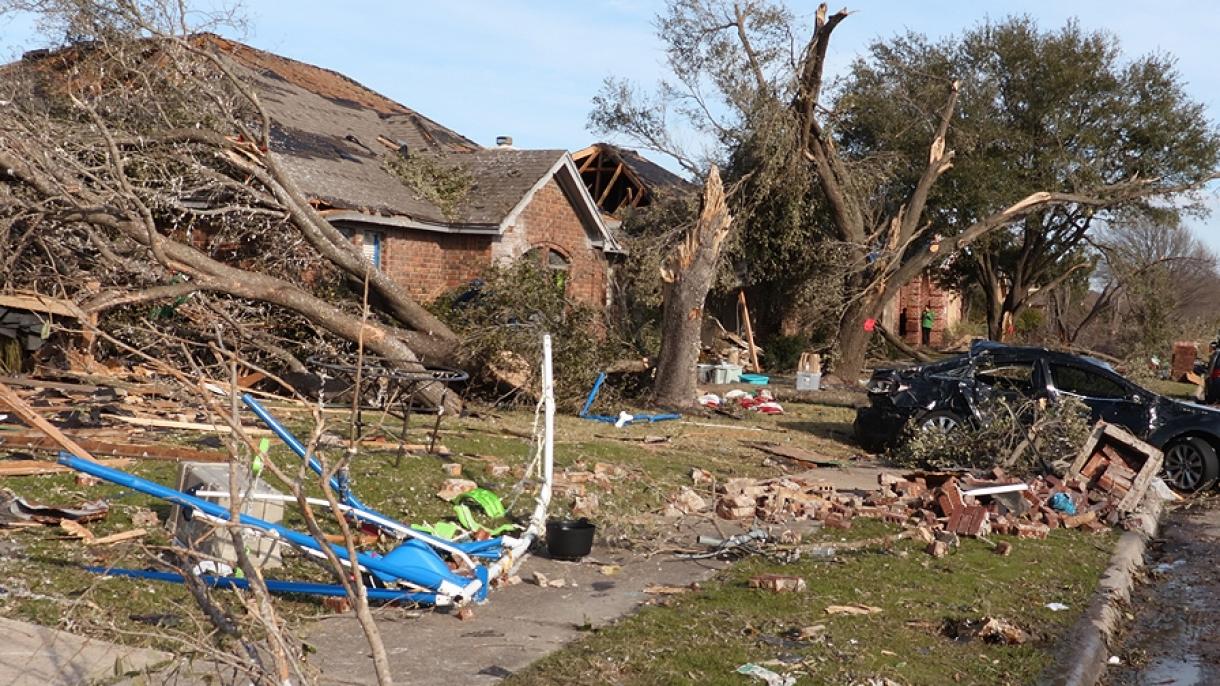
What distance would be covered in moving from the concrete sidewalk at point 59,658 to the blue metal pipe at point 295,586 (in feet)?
2.47

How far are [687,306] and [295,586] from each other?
13088 millimetres

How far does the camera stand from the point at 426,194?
25578mm

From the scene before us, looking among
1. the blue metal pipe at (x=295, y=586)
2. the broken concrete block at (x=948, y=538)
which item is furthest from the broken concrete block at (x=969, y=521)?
the blue metal pipe at (x=295, y=586)

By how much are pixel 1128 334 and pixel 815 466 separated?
24730mm

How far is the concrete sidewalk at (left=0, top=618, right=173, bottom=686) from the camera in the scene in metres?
5.15

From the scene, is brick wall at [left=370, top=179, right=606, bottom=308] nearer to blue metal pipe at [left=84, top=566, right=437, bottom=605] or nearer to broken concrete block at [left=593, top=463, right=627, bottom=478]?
broken concrete block at [left=593, top=463, right=627, bottom=478]

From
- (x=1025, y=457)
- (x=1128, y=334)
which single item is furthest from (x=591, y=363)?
(x=1128, y=334)

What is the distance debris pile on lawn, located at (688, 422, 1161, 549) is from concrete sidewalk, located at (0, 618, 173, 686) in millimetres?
5696

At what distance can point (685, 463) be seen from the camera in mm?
13375

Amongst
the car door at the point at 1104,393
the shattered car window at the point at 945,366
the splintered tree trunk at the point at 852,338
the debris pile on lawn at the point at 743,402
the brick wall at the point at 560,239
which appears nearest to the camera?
the car door at the point at 1104,393

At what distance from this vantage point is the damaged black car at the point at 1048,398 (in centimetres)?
1412

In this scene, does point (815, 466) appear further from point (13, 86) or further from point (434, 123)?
point (434, 123)

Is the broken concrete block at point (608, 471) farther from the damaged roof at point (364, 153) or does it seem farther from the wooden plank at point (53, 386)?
the damaged roof at point (364, 153)

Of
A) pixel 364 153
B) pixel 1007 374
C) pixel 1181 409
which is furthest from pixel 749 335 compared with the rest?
pixel 1181 409
